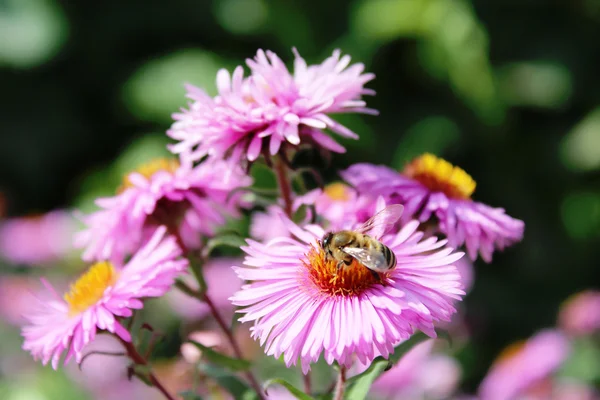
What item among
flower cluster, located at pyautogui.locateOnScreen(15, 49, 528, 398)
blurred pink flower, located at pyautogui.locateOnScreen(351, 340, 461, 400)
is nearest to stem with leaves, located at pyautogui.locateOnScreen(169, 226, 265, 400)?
flower cluster, located at pyautogui.locateOnScreen(15, 49, 528, 398)

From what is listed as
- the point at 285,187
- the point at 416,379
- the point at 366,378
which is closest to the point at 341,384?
the point at 366,378

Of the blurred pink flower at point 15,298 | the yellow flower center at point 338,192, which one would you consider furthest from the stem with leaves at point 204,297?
the blurred pink flower at point 15,298

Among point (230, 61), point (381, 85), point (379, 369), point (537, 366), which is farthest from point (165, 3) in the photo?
point (379, 369)

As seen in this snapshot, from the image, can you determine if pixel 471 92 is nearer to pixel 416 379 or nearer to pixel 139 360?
pixel 416 379

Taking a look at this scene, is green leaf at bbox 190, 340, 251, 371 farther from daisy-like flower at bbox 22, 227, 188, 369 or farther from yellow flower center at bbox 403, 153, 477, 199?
yellow flower center at bbox 403, 153, 477, 199

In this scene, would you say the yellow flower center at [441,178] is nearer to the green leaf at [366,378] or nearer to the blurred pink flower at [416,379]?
the green leaf at [366,378]
